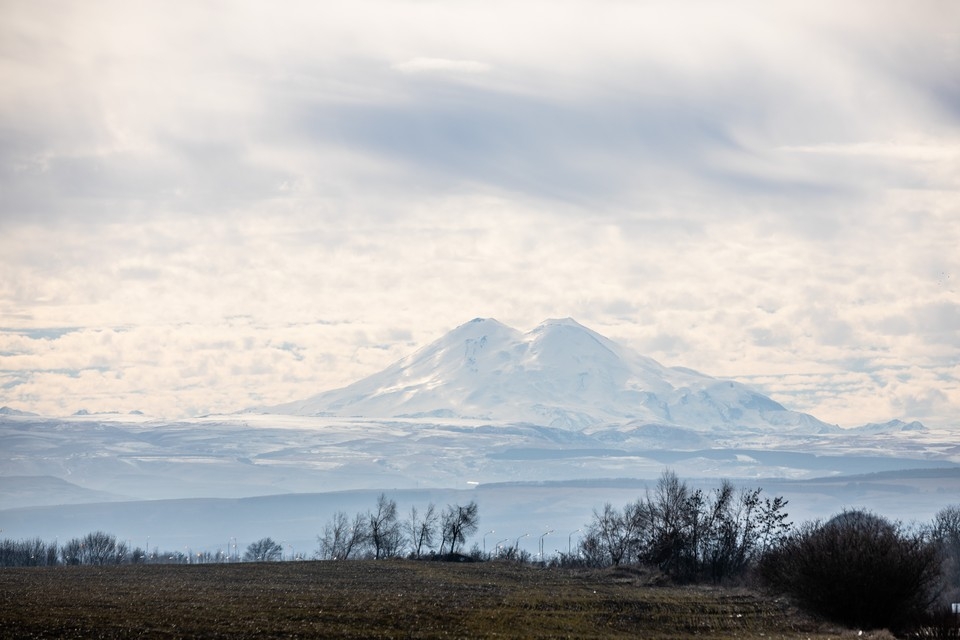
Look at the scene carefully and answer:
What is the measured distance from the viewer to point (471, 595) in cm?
7888

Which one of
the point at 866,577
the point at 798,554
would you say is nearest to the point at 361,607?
the point at 798,554

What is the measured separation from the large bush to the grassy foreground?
2.18m

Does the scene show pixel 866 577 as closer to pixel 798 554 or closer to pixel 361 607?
pixel 798 554

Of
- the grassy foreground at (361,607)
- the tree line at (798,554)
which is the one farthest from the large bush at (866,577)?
the grassy foreground at (361,607)

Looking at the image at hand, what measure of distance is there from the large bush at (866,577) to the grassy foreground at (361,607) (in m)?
2.18

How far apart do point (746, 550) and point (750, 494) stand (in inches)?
295

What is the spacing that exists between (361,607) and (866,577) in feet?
104

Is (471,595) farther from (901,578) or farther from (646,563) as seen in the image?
(646,563)

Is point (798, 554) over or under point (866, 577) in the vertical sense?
over

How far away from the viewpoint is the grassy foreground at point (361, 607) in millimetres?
55906

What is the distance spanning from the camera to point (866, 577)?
69.1 m

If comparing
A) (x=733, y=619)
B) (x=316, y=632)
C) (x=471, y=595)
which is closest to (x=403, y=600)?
(x=471, y=595)

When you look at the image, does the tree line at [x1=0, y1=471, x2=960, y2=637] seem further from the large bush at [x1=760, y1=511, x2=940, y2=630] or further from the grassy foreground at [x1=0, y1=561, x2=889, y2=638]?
the grassy foreground at [x1=0, y1=561, x2=889, y2=638]

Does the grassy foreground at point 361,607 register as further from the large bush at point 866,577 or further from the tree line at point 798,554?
the tree line at point 798,554
